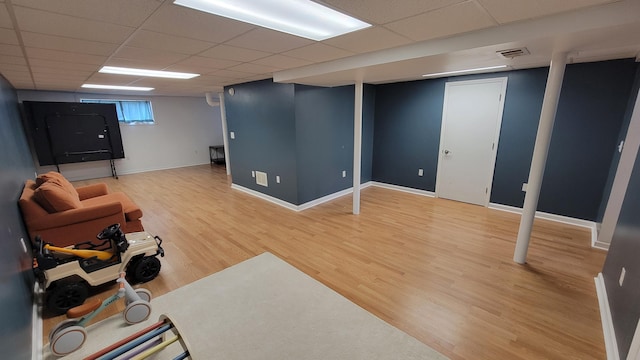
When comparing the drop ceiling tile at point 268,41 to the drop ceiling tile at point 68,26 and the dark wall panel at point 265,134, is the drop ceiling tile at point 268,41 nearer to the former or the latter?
the drop ceiling tile at point 68,26

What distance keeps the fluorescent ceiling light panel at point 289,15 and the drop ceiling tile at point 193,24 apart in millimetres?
56

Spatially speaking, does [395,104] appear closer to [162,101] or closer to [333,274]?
[333,274]

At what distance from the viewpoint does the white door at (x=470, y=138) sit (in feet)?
14.4

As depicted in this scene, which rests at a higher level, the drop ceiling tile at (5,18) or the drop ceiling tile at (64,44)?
the drop ceiling tile at (64,44)

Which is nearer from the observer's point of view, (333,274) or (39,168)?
(333,274)

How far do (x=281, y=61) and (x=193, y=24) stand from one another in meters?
1.36

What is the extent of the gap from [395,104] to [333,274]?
4.10 m

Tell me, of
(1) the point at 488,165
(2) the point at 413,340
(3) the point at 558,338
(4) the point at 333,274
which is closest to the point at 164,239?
(4) the point at 333,274

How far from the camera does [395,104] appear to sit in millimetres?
5547

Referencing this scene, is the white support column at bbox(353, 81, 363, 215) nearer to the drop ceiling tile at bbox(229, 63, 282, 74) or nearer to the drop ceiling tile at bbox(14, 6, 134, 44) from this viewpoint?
the drop ceiling tile at bbox(229, 63, 282, 74)

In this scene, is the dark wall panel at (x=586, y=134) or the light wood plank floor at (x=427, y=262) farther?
the dark wall panel at (x=586, y=134)

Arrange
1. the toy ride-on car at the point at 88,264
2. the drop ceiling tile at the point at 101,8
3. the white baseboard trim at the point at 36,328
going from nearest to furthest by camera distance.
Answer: the drop ceiling tile at the point at 101,8
the white baseboard trim at the point at 36,328
the toy ride-on car at the point at 88,264

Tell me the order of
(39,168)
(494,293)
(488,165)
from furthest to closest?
(39,168) < (488,165) < (494,293)

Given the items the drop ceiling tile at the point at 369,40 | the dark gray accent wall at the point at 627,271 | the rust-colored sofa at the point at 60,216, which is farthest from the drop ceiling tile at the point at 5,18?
the dark gray accent wall at the point at 627,271
